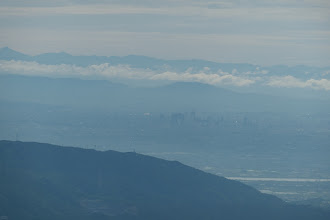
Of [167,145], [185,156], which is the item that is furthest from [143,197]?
[167,145]

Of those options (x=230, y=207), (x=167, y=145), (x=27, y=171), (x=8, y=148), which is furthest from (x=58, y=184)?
(x=167, y=145)

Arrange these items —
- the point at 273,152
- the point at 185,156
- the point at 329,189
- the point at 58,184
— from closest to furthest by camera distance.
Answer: the point at 58,184, the point at 329,189, the point at 185,156, the point at 273,152

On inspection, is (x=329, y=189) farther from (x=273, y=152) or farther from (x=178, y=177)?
(x=273, y=152)

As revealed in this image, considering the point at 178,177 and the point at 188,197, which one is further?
the point at 178,177

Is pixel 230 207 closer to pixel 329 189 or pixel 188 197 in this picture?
pixel 188 197

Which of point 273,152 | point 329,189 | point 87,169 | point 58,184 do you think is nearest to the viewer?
point 58,184

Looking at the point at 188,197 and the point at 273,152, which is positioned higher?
the point at 273,152
